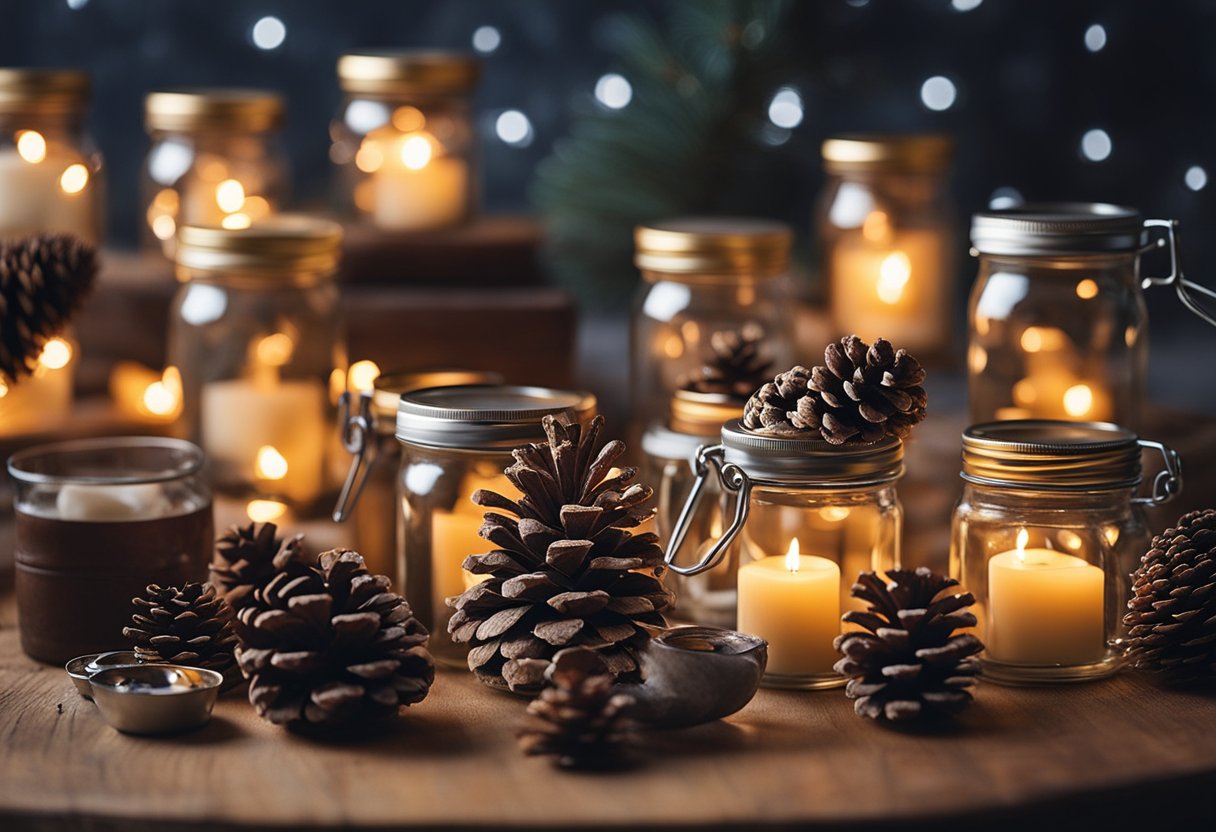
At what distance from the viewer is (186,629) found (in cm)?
90

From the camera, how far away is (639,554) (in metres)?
0.87

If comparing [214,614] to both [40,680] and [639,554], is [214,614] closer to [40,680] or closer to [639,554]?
[40,680]

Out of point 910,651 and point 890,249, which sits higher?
point 890,249

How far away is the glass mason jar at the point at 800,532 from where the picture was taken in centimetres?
89

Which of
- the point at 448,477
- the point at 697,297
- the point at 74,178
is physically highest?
the point at 74,178

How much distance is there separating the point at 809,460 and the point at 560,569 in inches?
6.2

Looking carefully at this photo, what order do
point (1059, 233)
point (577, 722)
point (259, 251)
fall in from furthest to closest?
point (259, 251), point (1059, 233), point (577, 722)

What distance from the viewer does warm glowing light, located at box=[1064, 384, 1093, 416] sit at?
3.53 feet

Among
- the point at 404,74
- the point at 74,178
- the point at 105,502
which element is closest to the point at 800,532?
the point at 105,502

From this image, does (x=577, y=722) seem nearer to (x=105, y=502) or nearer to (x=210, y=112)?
(x=105, y=502)

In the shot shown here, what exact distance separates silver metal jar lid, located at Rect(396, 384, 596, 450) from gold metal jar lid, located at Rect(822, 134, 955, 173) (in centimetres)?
43

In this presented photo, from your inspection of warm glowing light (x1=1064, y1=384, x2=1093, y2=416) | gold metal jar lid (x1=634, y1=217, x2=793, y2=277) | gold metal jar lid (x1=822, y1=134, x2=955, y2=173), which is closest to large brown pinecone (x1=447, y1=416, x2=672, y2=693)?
gold metal jar lid (x1=634, y1=217, x2=793, y2=277)

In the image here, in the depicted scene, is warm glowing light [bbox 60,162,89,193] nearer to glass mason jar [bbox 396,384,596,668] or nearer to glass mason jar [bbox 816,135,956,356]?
glass mason jar [bbox 396,384,596,668]

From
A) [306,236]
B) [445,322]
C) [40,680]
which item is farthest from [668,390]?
[40,680]
